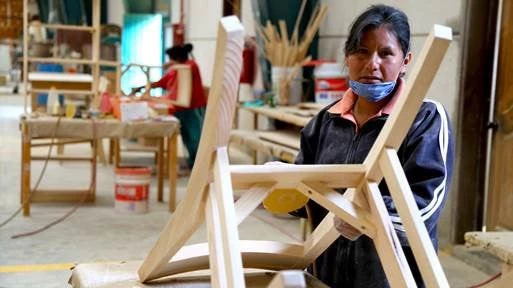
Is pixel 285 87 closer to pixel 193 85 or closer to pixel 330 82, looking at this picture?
pixel 330 82

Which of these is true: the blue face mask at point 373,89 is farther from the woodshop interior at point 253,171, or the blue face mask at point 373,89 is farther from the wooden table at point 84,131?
the wooden table at point 84,131

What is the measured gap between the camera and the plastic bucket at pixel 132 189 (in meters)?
5.53

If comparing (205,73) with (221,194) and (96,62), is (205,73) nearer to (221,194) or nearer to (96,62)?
(96,62)

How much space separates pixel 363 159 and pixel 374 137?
0.23 feet

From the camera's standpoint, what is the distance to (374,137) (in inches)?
75.7

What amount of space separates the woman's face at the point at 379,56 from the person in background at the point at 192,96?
5395 mm

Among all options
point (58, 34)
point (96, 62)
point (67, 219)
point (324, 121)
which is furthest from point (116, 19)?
point (324, 121)

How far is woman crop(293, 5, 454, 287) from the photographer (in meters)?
1.73

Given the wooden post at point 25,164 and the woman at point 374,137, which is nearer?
the woman at point 374,137

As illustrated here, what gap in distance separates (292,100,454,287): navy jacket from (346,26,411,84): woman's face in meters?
0.13

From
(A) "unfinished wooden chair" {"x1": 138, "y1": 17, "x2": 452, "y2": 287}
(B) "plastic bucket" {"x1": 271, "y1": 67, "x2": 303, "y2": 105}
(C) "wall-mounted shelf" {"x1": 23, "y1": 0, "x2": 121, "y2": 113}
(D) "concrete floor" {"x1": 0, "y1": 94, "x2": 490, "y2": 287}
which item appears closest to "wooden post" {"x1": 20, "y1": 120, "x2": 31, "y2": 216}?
(D) "concrete floor" {"x1": 0, "y1": 94, "x2": 490, "y2": 287}

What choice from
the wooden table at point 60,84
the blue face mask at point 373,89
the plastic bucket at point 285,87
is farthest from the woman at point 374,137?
the wooden table at point 60,84

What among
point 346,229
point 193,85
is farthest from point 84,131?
point 346,229

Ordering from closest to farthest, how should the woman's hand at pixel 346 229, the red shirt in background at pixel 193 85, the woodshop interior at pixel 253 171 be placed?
1. the woodshop interior at pixel 253 171
2. the woman's hand at pixel 346 229
3. the red shirt in background at pixel 193 85
